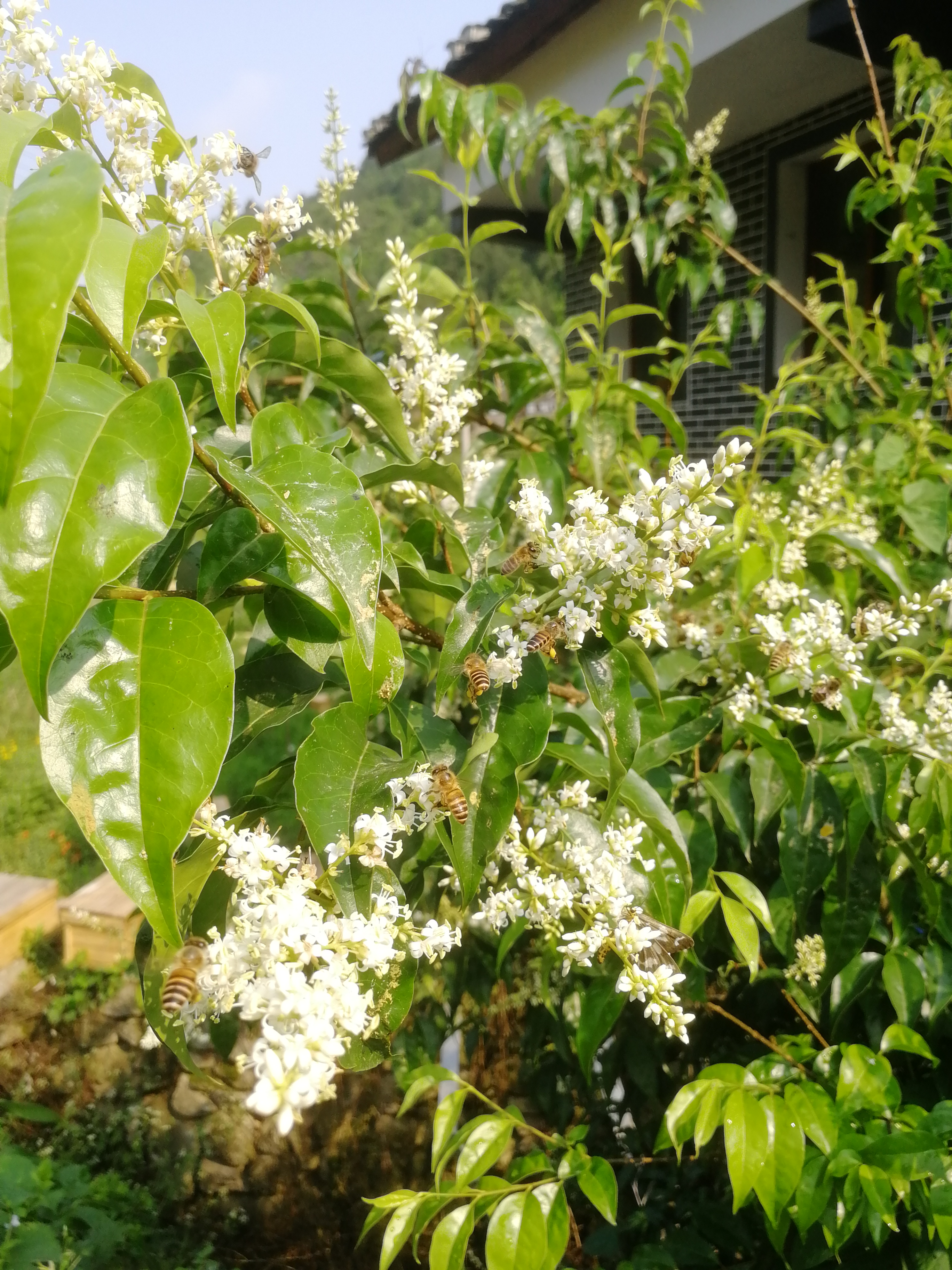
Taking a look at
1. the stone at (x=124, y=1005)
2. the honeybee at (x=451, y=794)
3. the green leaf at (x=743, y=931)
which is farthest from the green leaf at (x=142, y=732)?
the stone at (x=124, y=1005)

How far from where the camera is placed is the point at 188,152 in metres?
0.85

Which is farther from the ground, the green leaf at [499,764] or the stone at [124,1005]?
the green leaf at [499,764]

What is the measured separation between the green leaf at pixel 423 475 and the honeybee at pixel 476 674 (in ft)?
0.62

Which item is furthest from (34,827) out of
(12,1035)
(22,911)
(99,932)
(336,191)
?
(336,191)

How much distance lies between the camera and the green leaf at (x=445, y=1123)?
1177mm

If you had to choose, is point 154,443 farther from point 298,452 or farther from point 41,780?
point 41,780

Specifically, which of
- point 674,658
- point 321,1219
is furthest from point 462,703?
point 321,1219

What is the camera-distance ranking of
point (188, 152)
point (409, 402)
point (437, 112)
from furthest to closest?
point (437, 112) < point (409, 402) < point (188, 152)

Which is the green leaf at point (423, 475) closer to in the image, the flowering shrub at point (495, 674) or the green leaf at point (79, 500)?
the flowering shrub at point (495, 674)

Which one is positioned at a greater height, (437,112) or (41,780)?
(437,112)

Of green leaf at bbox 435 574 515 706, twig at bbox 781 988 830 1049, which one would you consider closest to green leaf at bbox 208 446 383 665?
green leaf at bbox 435 574 515 706

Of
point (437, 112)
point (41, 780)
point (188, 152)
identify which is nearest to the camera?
point (188, 152)

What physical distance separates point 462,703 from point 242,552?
0.74 metres

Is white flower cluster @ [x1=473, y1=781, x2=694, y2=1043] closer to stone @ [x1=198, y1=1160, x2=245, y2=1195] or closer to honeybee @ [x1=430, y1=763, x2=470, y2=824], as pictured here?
honeybee @ [x1=430, y1=763, x2=470, y2=824]
